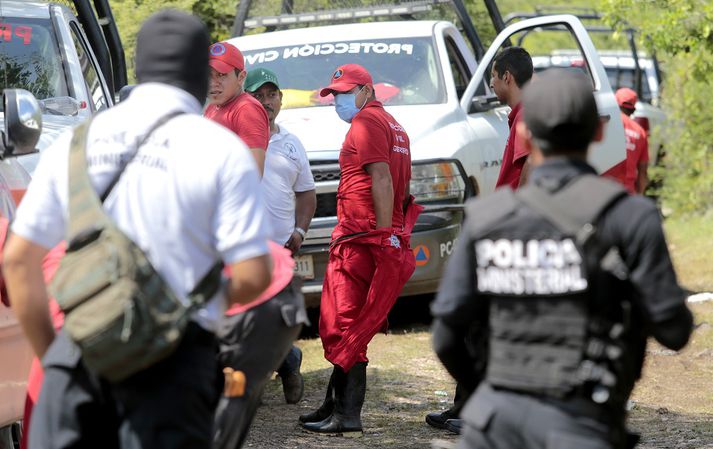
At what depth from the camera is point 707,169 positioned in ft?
51.9

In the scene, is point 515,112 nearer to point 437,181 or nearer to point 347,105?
point 347,105

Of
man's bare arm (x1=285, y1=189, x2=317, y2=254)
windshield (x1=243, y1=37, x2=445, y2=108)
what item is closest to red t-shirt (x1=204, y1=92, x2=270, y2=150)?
man's bare arm (x1=285, y1=189, x2=317, y2=254)

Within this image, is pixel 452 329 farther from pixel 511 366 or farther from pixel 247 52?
pixel 247 52

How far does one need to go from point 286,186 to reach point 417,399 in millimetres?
1459

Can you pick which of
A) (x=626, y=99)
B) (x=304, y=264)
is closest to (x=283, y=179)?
(x=304, y=264)

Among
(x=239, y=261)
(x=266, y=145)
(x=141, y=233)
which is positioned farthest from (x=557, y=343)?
(x=266, y=145)

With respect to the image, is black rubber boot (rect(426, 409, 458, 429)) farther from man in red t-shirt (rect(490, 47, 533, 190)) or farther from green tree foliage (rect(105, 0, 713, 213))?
green tree foliage (rect(105, 0, 713, 213))

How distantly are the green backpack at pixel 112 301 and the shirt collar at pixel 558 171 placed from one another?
89cm

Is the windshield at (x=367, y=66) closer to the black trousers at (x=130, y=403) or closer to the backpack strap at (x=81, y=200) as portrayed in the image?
the backpack strap at (x=81, y=200)

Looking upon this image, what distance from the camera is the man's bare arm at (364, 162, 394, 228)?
252 inches

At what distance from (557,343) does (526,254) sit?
22cm

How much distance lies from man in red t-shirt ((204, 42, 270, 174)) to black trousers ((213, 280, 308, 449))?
7.44 feet

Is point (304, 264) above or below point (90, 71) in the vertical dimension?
below

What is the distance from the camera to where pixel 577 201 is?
A: 3154 millimetres
